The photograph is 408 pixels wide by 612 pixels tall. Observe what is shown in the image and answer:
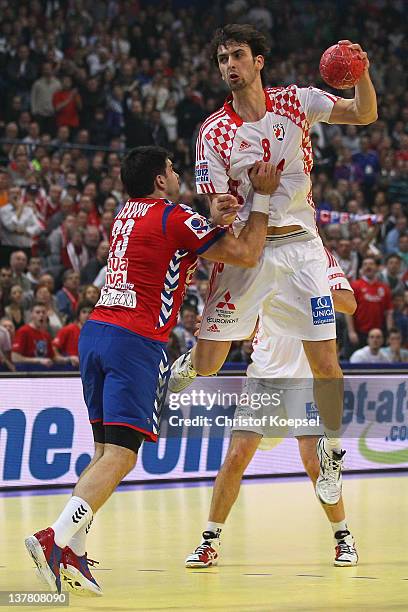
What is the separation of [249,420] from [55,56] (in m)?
11.9

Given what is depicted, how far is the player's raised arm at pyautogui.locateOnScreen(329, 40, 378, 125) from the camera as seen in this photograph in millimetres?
7023

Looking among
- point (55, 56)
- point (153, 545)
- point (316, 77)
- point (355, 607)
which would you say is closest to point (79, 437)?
point (153, 545)

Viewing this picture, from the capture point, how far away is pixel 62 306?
1412 centimetres

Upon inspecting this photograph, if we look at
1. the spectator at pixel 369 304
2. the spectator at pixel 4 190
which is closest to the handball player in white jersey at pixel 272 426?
the spectator at pixel 369 304

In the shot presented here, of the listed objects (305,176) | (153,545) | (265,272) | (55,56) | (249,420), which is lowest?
(153,545)

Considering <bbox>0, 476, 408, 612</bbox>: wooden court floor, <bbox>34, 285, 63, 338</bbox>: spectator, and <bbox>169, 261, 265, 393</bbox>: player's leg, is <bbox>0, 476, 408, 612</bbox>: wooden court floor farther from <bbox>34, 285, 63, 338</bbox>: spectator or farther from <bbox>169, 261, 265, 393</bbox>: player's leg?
<bbox>34, 285, 63, 338</bbox>: spectator

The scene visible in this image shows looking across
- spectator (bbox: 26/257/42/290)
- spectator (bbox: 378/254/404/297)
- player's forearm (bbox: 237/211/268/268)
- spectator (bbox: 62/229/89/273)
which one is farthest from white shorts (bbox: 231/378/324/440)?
spectator (bbox: 378/254/404/297)

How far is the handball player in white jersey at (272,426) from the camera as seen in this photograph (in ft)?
24.5

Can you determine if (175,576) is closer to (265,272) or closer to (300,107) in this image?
(265,272)

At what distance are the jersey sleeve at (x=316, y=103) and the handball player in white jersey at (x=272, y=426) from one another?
966mm

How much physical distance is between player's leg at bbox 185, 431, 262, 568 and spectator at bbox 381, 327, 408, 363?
681cm

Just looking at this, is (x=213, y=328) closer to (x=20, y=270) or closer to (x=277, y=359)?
(x=277, y=359)

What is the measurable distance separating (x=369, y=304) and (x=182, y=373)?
8.08m

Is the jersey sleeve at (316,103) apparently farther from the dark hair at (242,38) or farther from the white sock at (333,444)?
the white sock at (333,444)
